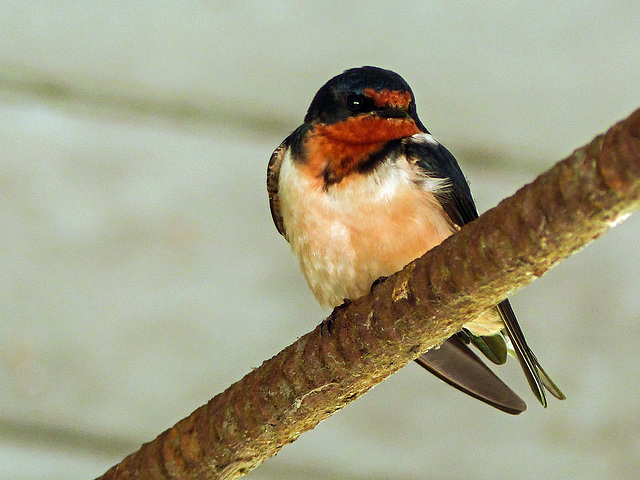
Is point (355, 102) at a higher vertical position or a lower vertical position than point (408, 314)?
higher

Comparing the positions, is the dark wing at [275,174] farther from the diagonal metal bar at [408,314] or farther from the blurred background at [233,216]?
the blurred background at [233,216]

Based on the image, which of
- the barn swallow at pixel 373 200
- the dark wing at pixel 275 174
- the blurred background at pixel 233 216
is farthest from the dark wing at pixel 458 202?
the blurred background at pixel 233 216

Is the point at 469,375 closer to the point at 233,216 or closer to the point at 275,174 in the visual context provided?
the point at 275,174

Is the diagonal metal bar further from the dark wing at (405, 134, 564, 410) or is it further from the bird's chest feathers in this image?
the dark wing at (405, 134, 564, 410)

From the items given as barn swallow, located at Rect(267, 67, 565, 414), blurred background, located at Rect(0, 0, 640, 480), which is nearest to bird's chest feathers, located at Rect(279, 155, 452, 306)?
barn swallow, located at Rect(267, 67, 565, 414)

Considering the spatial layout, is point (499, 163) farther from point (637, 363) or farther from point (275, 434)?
point (275, 434)

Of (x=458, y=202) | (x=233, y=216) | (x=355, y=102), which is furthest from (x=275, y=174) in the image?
(x=233, y=216)
